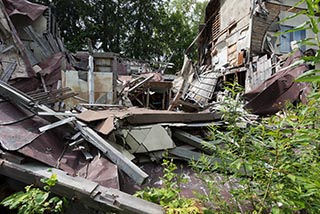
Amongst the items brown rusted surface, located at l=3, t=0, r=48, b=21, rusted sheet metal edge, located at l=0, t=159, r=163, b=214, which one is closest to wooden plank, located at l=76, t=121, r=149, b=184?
rusted sheet metal edge, located at l=0, t=159, r=163, b=214

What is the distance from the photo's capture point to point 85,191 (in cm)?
205

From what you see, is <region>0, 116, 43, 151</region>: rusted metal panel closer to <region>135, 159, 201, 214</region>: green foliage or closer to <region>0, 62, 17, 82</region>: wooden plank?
<region>135, 159, 201, 214</region>: green foliage

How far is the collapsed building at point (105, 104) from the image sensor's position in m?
2.34

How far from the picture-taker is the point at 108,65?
20.7ft

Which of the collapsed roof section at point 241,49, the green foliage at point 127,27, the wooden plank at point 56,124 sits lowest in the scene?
the wooden plank at point 56,124

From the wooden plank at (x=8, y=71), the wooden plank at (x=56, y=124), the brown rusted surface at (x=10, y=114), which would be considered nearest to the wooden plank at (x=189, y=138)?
the wooden plank at (x=56, y=124)

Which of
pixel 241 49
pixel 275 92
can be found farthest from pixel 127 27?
pixel 275 92

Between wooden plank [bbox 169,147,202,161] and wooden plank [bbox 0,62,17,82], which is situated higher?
wooden plank [bbox 0,62,17,82]

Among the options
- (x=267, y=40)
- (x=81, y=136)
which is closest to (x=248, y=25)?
(x=267, y=40)

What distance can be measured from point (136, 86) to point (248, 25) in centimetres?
532

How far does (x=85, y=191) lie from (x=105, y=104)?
3.55 metres

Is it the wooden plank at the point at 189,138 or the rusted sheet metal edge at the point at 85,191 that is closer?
the rusted sheet metal edge at the point at 85,191

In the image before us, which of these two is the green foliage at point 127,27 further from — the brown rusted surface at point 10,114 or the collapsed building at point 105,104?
the brown rusted surface at point 10,114

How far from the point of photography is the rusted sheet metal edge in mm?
1961
